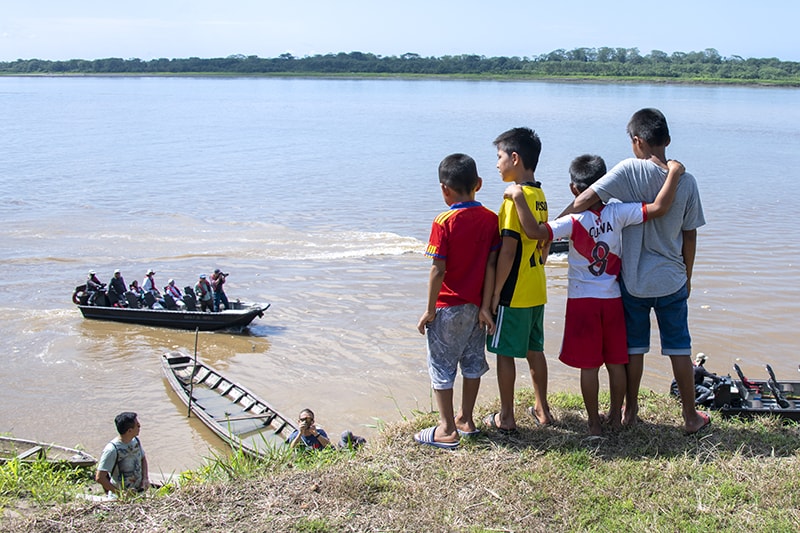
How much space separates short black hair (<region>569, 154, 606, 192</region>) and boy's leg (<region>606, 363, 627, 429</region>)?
1324 millimetres

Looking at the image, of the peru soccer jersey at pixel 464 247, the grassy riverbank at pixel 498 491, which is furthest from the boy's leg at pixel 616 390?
the peru soccer jersey at pixel 464 247

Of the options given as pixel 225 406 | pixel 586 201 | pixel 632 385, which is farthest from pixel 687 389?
pixel 225 406

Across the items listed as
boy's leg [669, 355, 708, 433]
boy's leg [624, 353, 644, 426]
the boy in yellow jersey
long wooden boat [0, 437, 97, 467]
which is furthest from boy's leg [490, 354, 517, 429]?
long wooden boat [0, 437, 97, 467]

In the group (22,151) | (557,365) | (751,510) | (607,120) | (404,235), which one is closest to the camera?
(751,510)

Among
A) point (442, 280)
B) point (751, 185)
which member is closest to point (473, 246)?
point (442, 280)

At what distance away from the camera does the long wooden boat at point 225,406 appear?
32.7 ft

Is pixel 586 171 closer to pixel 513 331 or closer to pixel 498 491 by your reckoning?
pixel 513 331

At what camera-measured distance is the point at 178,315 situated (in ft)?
52.8

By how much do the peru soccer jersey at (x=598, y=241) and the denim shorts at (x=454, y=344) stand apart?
0.77 meters

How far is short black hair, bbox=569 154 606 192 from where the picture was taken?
5457mm

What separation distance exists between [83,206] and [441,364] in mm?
27544

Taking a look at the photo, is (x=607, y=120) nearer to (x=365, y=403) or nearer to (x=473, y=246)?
(x=365, y=403)

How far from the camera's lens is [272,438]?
A: 9.76m

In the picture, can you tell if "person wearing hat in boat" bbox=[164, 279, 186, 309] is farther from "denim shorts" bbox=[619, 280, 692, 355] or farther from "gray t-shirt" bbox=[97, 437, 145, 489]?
"denim shorts" bbox=[619, 280, 692, 355]
